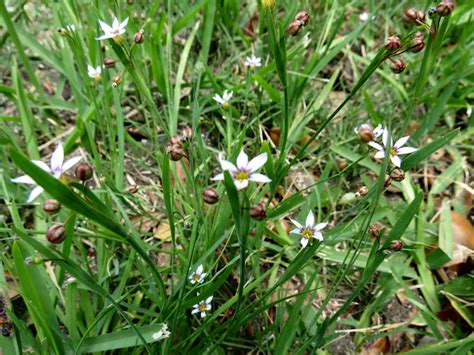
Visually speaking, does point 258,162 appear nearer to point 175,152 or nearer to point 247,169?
point 247,169

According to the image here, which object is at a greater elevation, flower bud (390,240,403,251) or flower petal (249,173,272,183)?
flower petal (249,173,272,183)

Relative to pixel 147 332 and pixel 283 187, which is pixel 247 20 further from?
pixel 147 332

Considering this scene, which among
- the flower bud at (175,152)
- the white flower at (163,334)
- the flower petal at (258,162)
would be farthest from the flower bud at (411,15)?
the white flower at (163,334)

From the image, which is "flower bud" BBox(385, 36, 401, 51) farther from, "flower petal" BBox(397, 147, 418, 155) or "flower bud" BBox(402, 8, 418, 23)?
"flower petal" BBox(397, 147, 418, 155)

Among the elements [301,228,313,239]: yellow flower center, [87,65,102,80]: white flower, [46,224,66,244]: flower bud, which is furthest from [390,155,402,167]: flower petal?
[87,65,102,80]: white flower

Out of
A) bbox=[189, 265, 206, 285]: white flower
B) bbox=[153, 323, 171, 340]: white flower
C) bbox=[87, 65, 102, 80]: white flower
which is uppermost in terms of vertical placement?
bbox=[87, 65, 102, 80]: white flower

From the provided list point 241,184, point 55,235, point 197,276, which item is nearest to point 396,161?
point 241,184

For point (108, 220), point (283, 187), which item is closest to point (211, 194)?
point (108, 220)

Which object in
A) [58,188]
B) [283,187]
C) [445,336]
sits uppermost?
[58,188]
